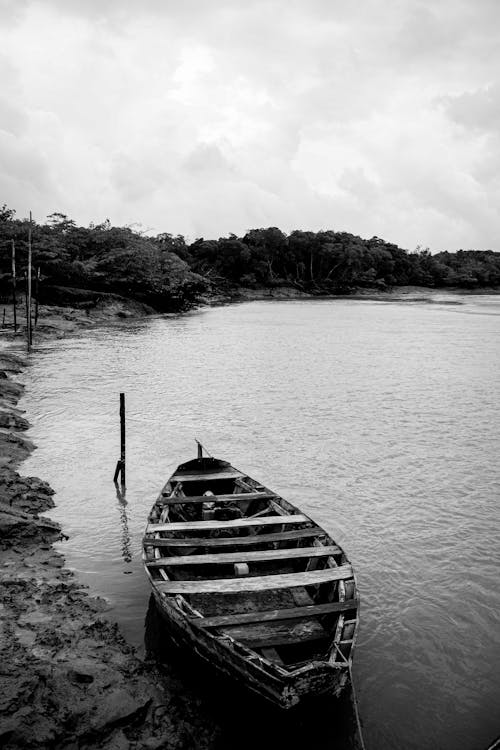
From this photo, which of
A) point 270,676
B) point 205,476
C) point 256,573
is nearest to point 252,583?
point 256,573

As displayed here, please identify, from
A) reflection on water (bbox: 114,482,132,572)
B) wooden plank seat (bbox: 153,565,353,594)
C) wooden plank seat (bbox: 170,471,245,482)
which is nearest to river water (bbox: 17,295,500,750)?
reflection on water (bbox: 114,482,132,572)

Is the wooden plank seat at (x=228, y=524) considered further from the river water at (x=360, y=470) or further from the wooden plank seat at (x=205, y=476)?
the wooden plank seat at (x=205, y=476)

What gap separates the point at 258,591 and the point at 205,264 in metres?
81.8

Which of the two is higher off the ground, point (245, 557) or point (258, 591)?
point (245, 557)

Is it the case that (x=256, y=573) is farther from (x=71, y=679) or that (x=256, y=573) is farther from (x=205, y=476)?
(x=205, y=476)

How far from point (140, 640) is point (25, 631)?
3.91 ft

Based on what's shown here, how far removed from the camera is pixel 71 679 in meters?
5.10

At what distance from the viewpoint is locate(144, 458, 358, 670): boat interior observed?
5.23 m

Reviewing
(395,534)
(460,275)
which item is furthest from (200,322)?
(460,275)

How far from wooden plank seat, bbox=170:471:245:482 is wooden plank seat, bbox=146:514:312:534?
155 centimetres

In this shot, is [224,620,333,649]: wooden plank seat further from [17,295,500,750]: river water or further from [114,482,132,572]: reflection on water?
[114,482,132,572]: reflection on water

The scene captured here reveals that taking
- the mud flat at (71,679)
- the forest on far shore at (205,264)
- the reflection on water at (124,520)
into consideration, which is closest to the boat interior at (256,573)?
the mud flat at (71,679)

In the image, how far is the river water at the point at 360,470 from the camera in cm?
594

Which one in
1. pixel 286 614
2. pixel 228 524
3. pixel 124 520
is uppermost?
pixel 228 524
